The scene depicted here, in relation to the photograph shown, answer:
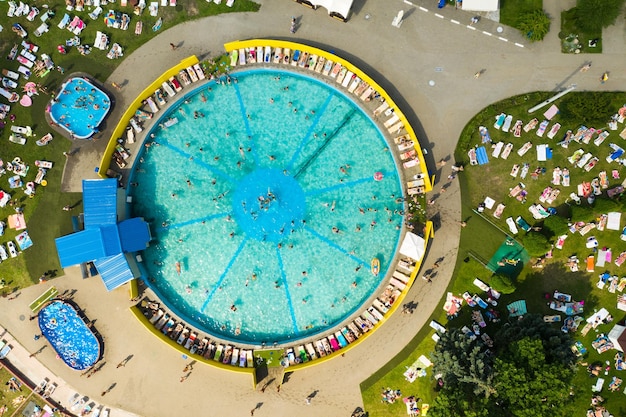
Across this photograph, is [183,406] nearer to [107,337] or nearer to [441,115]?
[107,337]

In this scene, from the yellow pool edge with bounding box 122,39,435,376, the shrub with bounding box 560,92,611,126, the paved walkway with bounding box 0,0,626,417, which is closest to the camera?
the shrub with bounding box 560,92,611,126

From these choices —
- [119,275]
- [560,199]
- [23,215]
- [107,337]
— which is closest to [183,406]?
[107,337]

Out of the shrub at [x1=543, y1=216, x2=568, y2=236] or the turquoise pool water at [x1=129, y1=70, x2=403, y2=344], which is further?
the turquoise pool water at [x1=129, y1=70, x2=403, y2=344]

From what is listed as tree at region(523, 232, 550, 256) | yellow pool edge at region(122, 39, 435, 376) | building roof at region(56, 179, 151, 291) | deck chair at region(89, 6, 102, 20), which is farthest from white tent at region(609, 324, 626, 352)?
deck chair at region(89, 6, 102, 20)

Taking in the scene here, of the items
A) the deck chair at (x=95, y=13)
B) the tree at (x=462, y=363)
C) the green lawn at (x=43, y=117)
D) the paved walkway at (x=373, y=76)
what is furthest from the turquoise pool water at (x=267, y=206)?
the deck chair at (x=95, y=13)

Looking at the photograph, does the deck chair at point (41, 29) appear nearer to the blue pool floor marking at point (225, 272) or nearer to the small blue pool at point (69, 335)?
the small blue pool at point (69, 335)

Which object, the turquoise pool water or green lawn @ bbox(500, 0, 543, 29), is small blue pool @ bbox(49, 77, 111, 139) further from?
green lawn @ bbox(500, 0, 543, 29)
